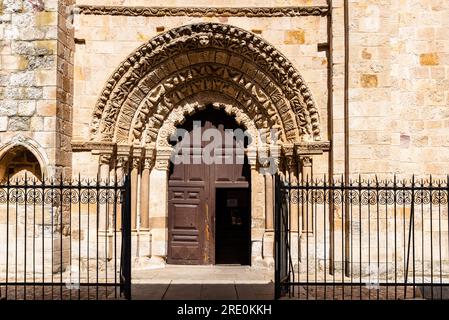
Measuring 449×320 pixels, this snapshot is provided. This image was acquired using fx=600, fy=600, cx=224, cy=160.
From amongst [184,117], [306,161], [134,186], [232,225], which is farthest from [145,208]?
[306,161]

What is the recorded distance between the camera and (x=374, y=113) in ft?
32.3

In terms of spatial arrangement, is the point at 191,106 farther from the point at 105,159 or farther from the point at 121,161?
the point at 105,159

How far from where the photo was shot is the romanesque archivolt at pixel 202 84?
10.6 metres

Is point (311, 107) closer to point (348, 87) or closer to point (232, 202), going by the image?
point (348, 87)

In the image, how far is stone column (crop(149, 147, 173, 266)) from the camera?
11.2 m

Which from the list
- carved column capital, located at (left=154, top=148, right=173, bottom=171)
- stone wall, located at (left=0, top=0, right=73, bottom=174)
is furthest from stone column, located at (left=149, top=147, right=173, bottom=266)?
stone wall, located at (left=0, top=0, right=73, bottom=174)

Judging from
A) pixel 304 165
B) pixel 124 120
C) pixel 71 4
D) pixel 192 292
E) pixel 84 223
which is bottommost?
pixel 192 292

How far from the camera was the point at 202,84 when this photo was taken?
444 inches

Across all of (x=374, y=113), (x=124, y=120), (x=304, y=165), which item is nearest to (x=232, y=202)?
(x=304, y=165)

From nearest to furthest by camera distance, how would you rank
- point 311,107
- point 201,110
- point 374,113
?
point 374,113
point 311,107
point 201,110

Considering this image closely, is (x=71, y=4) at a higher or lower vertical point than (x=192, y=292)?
higher

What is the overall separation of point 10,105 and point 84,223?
235cm

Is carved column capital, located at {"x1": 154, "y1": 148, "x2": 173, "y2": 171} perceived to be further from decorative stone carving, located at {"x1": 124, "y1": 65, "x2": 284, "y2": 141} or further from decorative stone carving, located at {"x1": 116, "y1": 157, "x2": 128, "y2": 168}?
decorative stone carving, located at {"x1": 116, "y1": 157, "x2": 128, "y2": 168}
